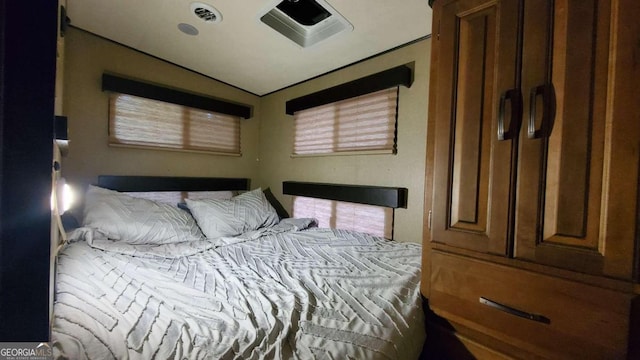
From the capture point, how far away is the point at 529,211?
742 mm

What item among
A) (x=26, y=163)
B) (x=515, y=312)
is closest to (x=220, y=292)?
(x=26, y=163)

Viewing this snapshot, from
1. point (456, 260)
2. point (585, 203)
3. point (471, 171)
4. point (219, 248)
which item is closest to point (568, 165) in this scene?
point (585, 203)

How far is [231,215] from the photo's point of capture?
2084mm

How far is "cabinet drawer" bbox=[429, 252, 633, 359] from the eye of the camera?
63 cm

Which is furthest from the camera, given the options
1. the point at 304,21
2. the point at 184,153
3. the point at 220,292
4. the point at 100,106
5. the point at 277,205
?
the point at 277,205

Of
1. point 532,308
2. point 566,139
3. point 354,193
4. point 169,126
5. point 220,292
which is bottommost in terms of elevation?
→ point 220,292

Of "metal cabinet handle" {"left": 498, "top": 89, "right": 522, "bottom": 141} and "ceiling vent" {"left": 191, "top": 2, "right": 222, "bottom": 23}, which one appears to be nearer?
"metal cabinet handle" {"left": 498, "top": 89, "right": 522, "bottom": 141}

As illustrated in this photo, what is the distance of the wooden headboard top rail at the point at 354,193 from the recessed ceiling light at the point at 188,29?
1.56m

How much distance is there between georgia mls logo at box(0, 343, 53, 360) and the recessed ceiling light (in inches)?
78.3

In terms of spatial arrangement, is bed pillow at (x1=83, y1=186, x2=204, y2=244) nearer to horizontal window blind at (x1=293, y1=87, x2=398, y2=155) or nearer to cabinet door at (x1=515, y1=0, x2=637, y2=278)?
horizontal window blind at (x1=293, y1=87, x2=398, y2=155)

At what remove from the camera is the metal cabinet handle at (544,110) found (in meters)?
0.71

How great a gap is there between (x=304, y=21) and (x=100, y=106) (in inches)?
71.6

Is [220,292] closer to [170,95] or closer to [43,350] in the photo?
[43,350]

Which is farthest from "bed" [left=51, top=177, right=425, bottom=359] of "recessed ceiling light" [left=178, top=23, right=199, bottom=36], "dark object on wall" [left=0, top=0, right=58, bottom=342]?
"recessed ceiling light" [left=178, top=23, right=199, bottom=36]
